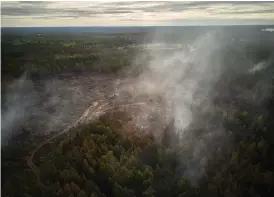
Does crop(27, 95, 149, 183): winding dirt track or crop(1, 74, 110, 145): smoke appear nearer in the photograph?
crop(27, 95, 149, 183): winding dirt track

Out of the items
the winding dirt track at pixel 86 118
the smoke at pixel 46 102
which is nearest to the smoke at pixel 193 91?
the winding dirt track at pixel 86 118

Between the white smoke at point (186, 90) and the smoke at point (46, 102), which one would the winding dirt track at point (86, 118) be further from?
the white smoke at point (186, 90)

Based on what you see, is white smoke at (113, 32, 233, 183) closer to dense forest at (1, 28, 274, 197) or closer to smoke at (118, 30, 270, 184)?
smoke at (118, 30, 270, 184)

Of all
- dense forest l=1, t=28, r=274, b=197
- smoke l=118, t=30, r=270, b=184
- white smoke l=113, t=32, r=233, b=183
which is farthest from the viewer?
white smoke l=113, t=32, r=233, b=183

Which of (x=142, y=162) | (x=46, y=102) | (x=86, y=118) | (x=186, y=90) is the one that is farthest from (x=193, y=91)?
(x=46, y=102)

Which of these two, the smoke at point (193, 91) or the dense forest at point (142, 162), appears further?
the smoke at point (193, 91)

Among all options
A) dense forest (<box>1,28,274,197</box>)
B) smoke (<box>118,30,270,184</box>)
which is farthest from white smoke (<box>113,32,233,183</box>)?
dense forest (<box>1,28,274,197</box>)

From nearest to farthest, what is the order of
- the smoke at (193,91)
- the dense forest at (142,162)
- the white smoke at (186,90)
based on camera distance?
the dense forest at (142,162), the smoke at (193,91), the white smoke at (186,90)

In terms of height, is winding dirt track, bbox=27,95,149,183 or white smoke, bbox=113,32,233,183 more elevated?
white smoke, bbox=113,32,233,183

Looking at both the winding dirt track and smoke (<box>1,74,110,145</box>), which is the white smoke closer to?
the winding dirt track

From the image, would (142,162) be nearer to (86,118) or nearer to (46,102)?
(86,118)

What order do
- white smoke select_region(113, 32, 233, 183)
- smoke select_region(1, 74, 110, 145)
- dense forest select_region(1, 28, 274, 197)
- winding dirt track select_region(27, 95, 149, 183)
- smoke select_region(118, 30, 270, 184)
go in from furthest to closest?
1. smoke select_region(1, 74, 110, 145)
2. winding dirt track select_region(27, 95, 149, 183)
3. white smoke select_region(113, 32, 233, 183)
4. smoke select_region(118, 30, 270, 184)
5. dense forest select_region(1, 28, 274, 197)

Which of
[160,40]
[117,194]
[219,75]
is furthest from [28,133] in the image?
[160,40]
